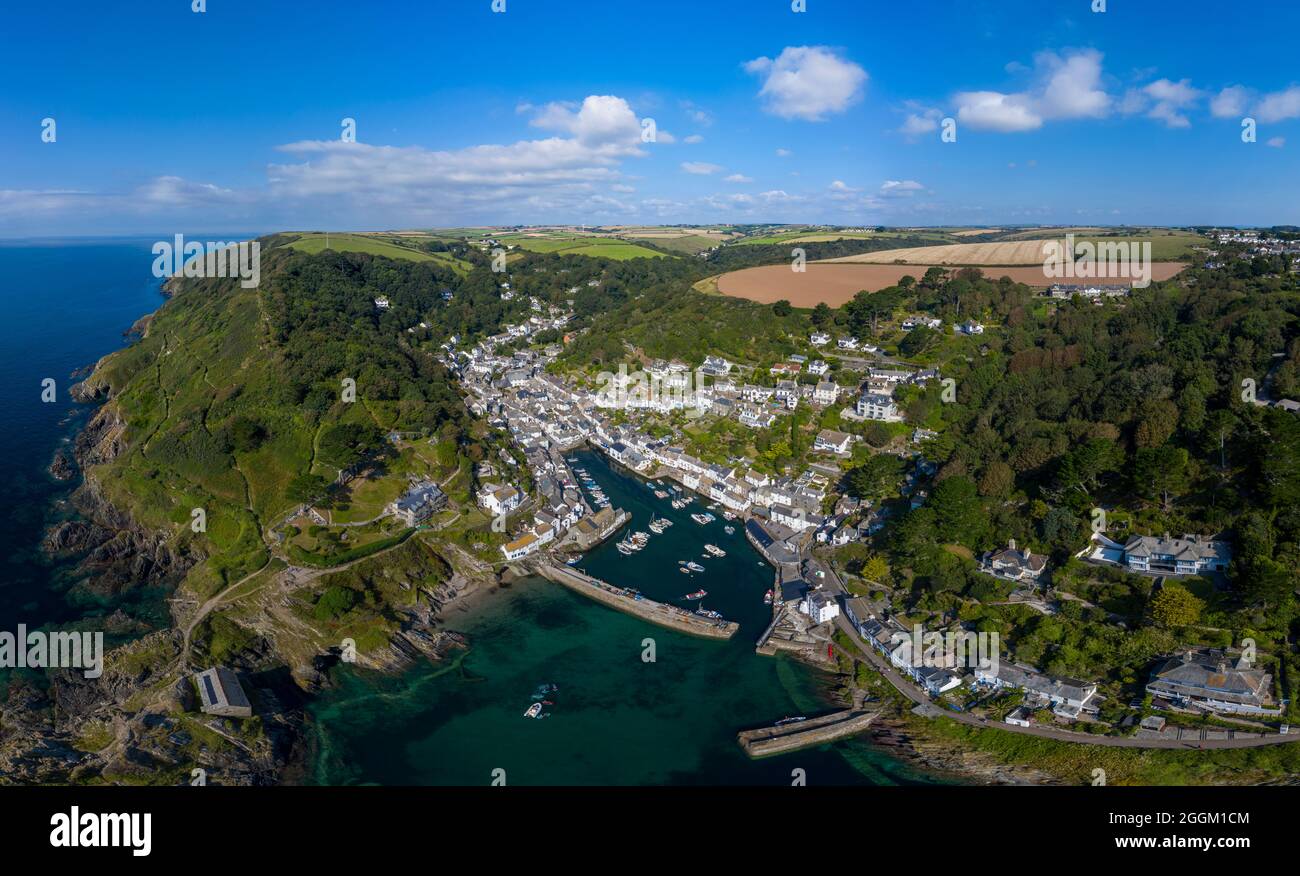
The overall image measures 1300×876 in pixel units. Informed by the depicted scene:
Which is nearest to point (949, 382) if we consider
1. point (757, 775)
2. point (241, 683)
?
point (757, 775)

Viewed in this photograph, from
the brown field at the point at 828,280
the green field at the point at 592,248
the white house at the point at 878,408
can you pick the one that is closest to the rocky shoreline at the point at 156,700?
the white house at the point at 878,408

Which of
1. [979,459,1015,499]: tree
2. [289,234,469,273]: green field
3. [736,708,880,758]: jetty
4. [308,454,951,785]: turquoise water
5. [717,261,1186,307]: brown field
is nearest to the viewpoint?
[308,454,951,785]: turquoise water

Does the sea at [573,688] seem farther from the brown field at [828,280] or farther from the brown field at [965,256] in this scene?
the brown field at [965,256]

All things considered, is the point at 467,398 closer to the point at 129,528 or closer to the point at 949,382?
the point at 129,528

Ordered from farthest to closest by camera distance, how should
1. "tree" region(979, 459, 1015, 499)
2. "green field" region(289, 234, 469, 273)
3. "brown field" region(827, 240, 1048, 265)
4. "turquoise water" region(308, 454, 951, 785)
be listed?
"green field" region(289, 234, 469, 273) → "brown field" region(827, 240, 1048, 265) → "tree" region(979, 459, 1015, 499) → "turquoise water" region(308, 454, 951, 785)

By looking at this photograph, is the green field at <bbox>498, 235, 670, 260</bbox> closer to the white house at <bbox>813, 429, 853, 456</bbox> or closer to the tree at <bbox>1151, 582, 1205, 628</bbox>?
the white house at <bbox>813, 429, 853, 456</bbox>

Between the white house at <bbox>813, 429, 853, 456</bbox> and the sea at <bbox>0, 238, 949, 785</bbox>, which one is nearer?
the sea at <bbox>0, 238, 949, 785</bbox>

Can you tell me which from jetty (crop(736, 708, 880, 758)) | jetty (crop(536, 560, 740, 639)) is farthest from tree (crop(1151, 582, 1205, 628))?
jetty (crop(536, 560, 740, 639))
